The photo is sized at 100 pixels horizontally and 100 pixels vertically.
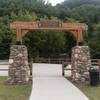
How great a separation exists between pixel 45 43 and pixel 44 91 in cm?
3723

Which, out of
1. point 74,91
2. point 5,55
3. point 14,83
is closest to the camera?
point 74,91

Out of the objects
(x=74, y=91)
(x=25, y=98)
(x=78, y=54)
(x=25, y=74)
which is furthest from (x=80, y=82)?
(x=25, y=98)

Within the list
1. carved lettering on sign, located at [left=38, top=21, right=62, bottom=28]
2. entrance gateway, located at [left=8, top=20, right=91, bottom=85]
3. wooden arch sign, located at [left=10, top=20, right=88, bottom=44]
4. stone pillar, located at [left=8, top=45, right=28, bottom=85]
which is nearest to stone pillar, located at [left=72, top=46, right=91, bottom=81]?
entrance gateway, located at [left=8, top=20, right=91, bottom=85]

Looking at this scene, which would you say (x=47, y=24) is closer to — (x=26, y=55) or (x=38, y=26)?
(x=38, y=26)

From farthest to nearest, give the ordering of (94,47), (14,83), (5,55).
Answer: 1. (5,55)
2. (94,47)
3. (14,83)

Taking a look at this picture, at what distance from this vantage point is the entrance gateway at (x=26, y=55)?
72.3 feet

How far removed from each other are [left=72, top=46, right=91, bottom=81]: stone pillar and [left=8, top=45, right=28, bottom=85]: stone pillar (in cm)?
301

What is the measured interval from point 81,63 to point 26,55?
10.7 feet

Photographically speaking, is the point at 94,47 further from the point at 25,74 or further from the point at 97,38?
the point at 25,74

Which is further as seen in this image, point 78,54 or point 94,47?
point 94,47

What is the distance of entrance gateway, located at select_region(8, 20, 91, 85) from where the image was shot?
22047 millimetres

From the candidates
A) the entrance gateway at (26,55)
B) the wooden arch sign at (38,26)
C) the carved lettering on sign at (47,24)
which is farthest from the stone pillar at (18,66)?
the carved lettering on sign at (47,24)

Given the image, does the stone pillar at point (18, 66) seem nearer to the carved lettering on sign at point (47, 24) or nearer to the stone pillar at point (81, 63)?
the carved lettering on sign at point (47, 24)

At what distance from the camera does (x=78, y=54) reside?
22750 millimetres
